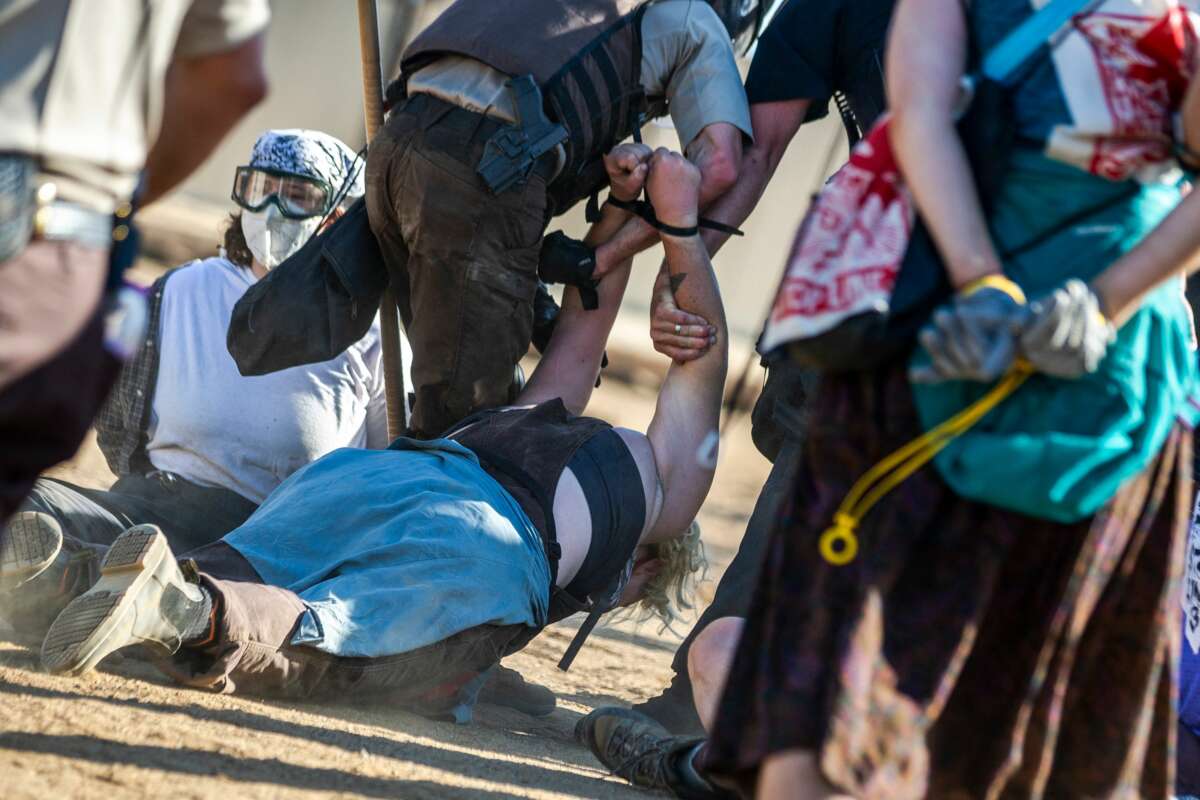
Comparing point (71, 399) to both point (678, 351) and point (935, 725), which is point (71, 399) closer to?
point (935, 725)

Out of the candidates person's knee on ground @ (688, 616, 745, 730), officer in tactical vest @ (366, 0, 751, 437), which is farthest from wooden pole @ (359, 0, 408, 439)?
person's knee on ground @ (688, 616, 745, 730)

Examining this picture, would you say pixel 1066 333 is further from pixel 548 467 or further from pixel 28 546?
pixel 28 546

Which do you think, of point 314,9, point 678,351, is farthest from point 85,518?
point 314,9

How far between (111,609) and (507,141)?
1315 millimetres

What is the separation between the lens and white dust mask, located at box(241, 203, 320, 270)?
14.1 feet

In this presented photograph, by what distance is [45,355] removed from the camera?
1.59 meters

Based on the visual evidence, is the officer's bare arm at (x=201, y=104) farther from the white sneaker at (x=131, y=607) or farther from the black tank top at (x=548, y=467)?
the black tank top at (x=548, y=467)

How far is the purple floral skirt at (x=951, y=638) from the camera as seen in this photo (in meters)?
1.71

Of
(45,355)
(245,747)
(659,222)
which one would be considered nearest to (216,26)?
(45,355)

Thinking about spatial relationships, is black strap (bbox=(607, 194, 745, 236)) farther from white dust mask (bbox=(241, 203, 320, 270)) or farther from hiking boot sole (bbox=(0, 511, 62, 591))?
hiking boot sole (bbox=(0, 511, 62, 591))

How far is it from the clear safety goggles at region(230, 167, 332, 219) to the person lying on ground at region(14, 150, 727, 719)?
3.71 ft

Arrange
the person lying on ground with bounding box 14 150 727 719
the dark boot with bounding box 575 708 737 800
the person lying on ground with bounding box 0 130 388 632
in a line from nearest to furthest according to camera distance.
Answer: the person lying on ground with bounding box 14 150 727 719 → the dark boot with bounding box 575 708 737 800 → the person lying on ground with bounding box 0 130 388 632

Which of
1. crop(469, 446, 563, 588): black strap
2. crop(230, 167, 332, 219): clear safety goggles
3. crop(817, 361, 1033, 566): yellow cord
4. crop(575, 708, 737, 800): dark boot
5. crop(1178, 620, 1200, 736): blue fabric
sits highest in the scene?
crop(230, 167, 332, 219): clear safety goggles

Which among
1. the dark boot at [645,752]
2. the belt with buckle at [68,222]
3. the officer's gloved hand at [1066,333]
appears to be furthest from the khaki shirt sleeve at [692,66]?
the belt with buckle at [68,222]
